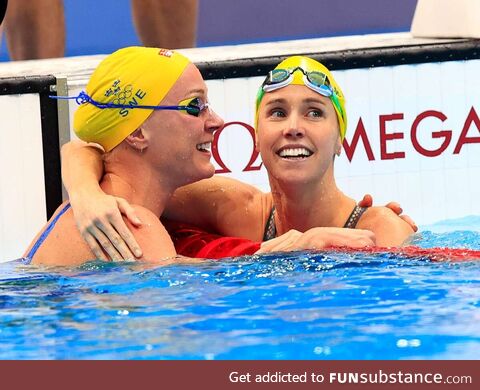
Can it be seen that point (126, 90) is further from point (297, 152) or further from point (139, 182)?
point (297, 152)

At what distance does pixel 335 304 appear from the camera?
314cm

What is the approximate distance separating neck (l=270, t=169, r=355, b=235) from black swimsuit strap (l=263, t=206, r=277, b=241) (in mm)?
107

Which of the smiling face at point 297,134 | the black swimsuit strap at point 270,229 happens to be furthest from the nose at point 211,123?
the black swimsuit strap at point 270,229

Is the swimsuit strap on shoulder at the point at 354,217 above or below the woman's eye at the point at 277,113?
below

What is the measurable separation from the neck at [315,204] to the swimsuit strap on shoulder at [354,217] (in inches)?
0.7

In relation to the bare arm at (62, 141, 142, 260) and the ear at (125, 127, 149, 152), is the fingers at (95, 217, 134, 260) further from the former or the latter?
the ear at (125, 127, 149, 152)

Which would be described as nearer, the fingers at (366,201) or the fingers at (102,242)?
the fingers at (102,242)

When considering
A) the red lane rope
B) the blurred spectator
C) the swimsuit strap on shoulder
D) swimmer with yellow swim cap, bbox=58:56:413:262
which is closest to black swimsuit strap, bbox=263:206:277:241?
swimmer with yellow swim cap, bbox=58:56:413:262

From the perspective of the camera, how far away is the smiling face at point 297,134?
155 inches

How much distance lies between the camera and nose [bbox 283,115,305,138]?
3904mm

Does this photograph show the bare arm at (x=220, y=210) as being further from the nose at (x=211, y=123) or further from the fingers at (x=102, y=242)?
the fingers at (x=102, y=242)
